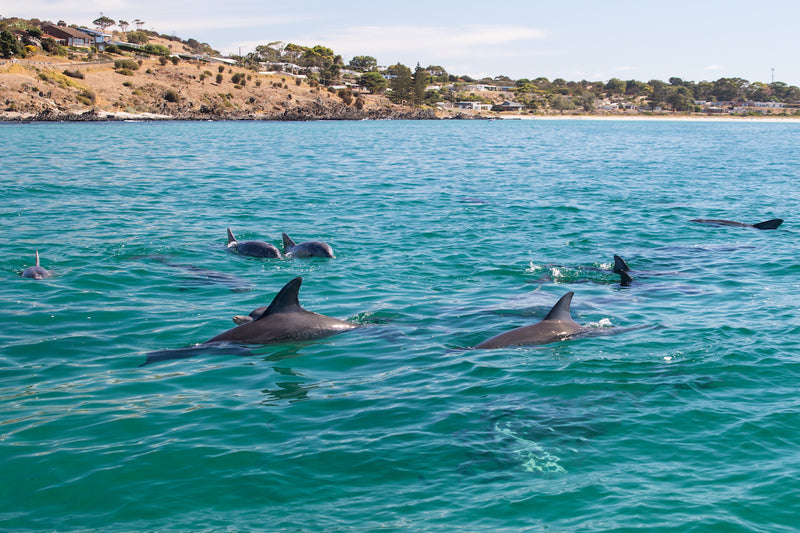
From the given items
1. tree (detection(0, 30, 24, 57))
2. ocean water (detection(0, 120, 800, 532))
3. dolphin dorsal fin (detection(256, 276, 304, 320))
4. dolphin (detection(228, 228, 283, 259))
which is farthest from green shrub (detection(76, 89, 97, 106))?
dolphin dorsal fin (detection(256, 276, 304, 320))

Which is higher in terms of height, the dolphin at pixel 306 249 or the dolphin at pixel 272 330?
the dolphin at pixel 306 249

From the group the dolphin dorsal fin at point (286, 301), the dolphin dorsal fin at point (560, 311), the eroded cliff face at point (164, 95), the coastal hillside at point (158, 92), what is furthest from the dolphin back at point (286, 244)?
the eroded cliff face at point (164, 95)

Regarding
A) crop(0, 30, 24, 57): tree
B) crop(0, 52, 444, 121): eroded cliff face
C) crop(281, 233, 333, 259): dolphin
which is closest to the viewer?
crop(281, 233, 333, 259): dolphin

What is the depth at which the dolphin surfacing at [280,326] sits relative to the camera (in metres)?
10.8

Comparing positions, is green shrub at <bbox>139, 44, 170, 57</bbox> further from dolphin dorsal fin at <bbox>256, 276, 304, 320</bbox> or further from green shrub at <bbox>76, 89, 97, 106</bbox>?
dolphin dorsal fin at <bbox>256, 276, 304, 320</bbox>

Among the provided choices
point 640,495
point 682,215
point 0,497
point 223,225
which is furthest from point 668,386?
point 682,215

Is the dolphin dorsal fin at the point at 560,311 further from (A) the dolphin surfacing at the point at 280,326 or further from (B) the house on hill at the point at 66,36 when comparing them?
(B) the house on hill at the point at 66,36

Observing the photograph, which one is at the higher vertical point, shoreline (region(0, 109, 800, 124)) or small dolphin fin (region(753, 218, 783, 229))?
shoreline (region(0, 109, 800, 124))

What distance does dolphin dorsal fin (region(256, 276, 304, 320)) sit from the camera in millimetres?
10648

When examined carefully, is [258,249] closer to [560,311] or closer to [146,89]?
[560,311]

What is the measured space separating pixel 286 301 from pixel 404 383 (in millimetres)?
2518

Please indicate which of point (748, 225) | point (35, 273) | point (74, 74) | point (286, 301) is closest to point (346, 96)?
point (74, 74)

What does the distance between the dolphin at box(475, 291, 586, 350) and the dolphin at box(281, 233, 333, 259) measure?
765 centimetres

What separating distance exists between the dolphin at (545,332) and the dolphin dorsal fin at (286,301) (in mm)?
2956
